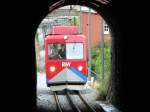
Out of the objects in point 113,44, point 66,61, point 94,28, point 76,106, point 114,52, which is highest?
point 94,28

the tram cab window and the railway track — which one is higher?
the tram cab window

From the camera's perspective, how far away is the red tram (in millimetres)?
22872

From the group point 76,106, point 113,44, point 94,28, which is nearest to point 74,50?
point 76,106

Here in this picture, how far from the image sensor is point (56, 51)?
23.1 meters

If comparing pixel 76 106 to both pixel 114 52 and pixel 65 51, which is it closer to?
pixel 114 52

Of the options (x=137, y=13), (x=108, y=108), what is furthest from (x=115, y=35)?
(x=137, y=13)

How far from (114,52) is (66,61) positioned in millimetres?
5054

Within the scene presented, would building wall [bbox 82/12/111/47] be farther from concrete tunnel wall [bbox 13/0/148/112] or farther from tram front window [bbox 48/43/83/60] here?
concrete tunnel wall [bbox 13/0/148/112]

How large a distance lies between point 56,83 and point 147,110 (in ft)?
35.7

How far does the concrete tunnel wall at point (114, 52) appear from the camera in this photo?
1357 centimetres

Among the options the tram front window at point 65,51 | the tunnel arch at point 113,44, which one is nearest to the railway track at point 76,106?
the tunnel arch at point 113,44

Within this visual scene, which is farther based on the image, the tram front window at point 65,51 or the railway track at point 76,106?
the tram front window at point 65,51

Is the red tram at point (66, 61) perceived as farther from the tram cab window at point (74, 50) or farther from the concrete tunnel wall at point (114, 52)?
the concrete tunnel wall at point (114, 52)

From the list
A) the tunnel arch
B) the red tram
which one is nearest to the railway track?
the red tram
